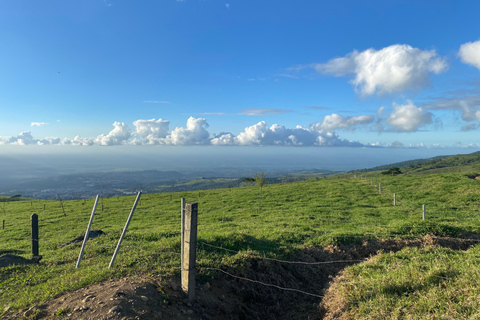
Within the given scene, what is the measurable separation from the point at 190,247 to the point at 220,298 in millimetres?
1978

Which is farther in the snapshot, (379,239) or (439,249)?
(379,239)

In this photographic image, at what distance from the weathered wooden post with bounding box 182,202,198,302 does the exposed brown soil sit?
0.33 meters

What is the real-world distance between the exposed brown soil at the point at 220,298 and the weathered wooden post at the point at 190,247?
33 cm

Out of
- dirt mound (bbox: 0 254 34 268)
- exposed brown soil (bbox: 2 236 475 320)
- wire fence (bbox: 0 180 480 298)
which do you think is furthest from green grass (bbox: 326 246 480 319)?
dirt mound (bbox: 0 254 34 268)

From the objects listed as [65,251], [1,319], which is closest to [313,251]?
[1,319]

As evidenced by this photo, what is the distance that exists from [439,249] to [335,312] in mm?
5760

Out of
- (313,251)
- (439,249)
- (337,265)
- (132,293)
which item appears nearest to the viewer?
(132,293)

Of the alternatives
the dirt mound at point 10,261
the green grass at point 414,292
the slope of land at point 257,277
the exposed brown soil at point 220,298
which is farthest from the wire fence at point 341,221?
the dirt mound at point 10,261

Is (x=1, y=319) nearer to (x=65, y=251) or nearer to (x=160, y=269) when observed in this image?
(x=160, y=269)

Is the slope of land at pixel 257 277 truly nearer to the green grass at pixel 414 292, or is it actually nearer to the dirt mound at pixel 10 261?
the green grass at pixel 414 292

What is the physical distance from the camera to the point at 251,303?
744 centimetres

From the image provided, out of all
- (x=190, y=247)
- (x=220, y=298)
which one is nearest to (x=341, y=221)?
(x=220, y=298)

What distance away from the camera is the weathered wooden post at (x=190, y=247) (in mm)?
6043

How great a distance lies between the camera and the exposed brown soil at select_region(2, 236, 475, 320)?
5.45 metres
